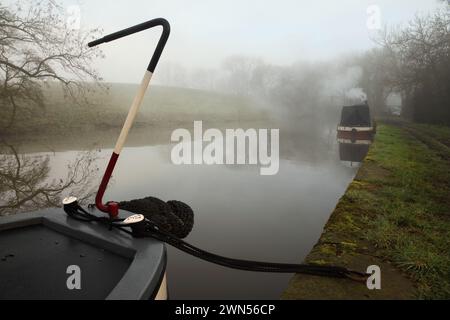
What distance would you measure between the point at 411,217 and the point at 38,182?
10221 millimetres

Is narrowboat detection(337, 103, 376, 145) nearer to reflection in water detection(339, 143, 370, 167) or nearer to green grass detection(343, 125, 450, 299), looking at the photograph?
reflection in water detection(339, 143, 370, 167)

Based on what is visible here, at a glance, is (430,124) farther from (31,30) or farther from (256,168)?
(31,30)

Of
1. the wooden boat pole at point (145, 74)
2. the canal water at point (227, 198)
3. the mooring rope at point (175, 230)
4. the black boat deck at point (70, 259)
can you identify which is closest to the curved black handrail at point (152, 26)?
the wooden boat pole at point (145, 74)

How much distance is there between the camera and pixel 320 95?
7444 centimetres

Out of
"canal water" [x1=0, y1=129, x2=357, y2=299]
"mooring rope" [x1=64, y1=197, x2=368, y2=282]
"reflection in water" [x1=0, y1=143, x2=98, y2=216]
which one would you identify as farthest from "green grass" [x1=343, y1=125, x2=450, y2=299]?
"reflection in water" [x1=0, y1=143, x2=98, y2=216]

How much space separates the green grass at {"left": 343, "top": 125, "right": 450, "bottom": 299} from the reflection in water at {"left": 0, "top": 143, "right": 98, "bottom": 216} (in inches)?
273

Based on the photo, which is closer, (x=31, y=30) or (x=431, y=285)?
(x=431, y=285)

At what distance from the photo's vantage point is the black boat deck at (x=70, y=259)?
7.51 feet

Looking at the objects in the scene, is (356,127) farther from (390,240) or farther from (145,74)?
(145,74)

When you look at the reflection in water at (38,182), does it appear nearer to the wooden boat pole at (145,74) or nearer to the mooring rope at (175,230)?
the mooring rope at (175,230)

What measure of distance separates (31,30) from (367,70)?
53.1 metres

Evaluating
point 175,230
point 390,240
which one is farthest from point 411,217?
point 175,230
